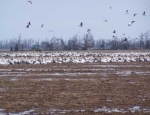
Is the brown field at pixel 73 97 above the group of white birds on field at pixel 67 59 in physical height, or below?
below

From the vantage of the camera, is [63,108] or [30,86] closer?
[63,108]

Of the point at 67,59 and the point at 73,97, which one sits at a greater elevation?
the point at 67,59

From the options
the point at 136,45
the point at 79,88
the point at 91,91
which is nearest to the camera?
the point at 91,91

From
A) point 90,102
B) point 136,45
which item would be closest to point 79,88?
point 90,102

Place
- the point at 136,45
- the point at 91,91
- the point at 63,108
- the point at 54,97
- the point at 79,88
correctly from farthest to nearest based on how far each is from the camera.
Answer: the point at 136,45 → the point at 79,88 → the point at 91,91 → the point at 54,97 → the point at 63,108

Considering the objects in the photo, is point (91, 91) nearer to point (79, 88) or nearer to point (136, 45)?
point (79, 88)

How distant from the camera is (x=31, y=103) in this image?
9789 mm

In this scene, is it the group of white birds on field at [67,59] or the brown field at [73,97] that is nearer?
the brown field at [73,97]

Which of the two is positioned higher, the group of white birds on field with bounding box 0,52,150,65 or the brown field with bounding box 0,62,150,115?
the group of white birds on field with bounding box 0,52,150,65

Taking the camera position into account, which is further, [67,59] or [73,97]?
[67,59]

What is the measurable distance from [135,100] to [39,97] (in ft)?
11.2

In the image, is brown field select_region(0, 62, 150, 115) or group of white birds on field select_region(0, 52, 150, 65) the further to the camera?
group of white birds on field select_region(0, 52, 150, 65)

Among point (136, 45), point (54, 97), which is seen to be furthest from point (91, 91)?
point (136, 45)

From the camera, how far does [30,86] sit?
13.6m
